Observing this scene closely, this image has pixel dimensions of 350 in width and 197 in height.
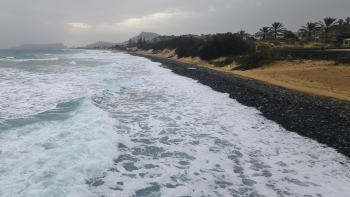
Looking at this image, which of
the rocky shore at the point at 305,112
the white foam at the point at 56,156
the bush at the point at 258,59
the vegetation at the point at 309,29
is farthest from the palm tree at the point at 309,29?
the white foam at the point at 56,156

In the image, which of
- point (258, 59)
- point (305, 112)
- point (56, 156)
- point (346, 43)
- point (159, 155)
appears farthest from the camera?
point (346, 43)

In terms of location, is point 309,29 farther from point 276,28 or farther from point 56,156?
point 56,156

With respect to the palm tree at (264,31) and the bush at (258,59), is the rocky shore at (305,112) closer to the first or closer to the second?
the bush at (258,59)

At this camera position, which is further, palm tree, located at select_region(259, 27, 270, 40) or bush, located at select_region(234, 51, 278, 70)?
palm tree, located at select_region(259, 27, 270, 40)

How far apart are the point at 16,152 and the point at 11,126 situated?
8.42 ft

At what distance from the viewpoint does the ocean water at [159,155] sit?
182 inches

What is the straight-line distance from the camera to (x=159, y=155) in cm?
613

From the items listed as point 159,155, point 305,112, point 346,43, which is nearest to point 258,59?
point 346,43

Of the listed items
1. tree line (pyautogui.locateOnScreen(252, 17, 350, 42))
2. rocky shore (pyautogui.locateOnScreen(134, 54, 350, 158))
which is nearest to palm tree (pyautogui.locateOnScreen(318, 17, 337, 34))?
tree line (pyautogui.locateOnScreen(252, 17, 350, 42))

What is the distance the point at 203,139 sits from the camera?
722 centimetres

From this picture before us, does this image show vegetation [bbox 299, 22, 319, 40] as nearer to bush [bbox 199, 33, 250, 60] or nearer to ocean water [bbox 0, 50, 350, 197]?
bush [bbox 199, 33, 250, 60]

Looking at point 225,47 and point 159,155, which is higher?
point 225,47

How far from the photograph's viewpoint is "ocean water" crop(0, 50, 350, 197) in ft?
15.2

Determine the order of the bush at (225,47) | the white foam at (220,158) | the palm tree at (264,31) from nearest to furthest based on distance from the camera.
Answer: the white foam at (220,158) < the bush at (225,47) < the palm tree at (264,31)
